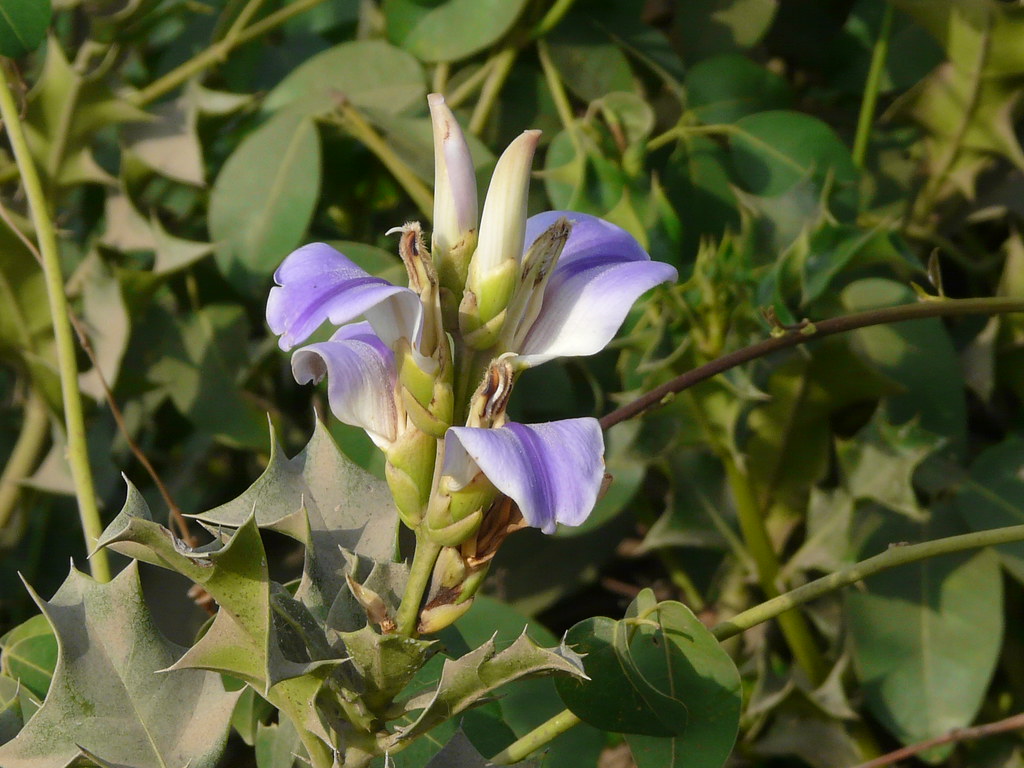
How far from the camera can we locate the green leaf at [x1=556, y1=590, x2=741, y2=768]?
0.54 m

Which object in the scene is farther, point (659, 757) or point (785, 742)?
point (785, 742)

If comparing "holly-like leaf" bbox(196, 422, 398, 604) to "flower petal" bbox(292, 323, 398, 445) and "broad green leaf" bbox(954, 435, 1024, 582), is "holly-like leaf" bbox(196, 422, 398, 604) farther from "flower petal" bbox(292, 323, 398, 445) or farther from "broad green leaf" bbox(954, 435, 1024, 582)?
"broad green leaf" bbox(954, 435, 1024, 582)

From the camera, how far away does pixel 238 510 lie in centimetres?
55

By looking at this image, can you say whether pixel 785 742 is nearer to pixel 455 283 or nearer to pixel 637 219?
pixel 637 219

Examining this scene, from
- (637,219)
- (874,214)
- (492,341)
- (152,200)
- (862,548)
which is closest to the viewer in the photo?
(492,341)

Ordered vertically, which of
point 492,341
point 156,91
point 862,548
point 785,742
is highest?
point 492,341

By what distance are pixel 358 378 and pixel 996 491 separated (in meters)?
0.67

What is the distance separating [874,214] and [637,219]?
344 millimetres

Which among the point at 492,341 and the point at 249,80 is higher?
the point at 492,341

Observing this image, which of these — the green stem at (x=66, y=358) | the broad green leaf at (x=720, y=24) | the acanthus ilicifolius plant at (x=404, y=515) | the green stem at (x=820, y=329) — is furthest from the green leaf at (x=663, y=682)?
the broad green leaf at (x=720, y=24)

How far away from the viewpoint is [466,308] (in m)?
0.46

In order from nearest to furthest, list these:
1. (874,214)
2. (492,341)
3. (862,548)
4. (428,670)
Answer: (492,341) → (428,670) → (862,548) → (874,214)

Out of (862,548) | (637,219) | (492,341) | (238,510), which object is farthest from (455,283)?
(862,548)

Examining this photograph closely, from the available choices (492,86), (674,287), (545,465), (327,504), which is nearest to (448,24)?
(492,86)
